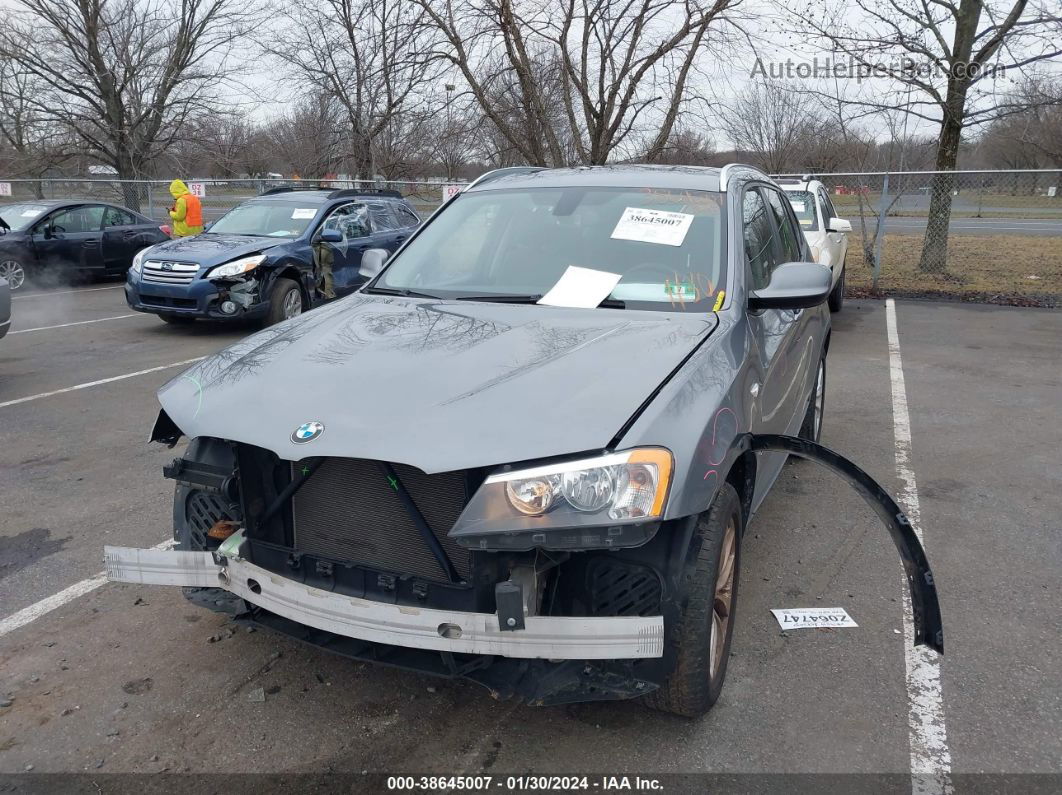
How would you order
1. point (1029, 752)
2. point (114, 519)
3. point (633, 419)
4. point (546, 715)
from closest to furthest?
point (633, 419) < point (1029, 752) < point (546, 715) < point (114, 519)

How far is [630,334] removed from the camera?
10.2 feet

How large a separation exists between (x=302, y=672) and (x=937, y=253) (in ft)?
49.0

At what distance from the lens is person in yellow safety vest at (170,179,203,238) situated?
12.8m

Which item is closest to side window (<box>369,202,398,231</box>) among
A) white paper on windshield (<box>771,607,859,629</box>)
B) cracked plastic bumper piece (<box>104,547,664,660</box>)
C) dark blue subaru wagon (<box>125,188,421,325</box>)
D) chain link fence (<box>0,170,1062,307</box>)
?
dark blue subaru wagon (<box>125,188,421,325</box>)

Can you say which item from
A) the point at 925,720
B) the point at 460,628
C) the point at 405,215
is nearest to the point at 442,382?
the point at 460,628

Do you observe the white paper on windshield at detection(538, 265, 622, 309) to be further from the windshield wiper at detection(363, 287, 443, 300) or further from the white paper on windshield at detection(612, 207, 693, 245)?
the windshield wiper at detection(363, 287, 443, 300)

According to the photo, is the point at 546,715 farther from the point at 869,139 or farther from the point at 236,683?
the point at 869,139

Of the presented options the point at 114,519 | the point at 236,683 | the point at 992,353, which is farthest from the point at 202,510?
the point at 992,353

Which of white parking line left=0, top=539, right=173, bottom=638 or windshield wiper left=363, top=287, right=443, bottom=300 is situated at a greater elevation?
windshield wiper left=363, top=287, right=443, bottom=300

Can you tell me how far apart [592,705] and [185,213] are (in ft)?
39.3

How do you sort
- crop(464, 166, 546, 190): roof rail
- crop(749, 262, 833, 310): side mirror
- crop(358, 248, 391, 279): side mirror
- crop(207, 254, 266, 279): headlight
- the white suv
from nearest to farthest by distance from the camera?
crop(749, 262, 833, 310): side mirror, crop(358, 248, 391, 279): side mirror, crop(464, 166, 546, 190): roof rail, crop(207, 254, 266, 279): headlight, the white suv

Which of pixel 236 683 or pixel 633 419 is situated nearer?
pixel 633 419

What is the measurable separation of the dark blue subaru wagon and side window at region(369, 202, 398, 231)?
3 centimetres

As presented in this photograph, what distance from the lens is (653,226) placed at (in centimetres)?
380
